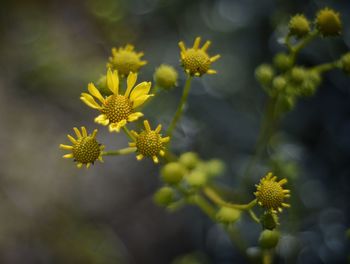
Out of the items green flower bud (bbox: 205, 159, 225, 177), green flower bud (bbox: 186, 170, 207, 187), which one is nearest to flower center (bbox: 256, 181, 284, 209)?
green flower bud (bbox: 186, 170, 207, 187)

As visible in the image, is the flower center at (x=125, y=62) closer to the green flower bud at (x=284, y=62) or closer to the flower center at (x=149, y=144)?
the flower center at (x=149, y=144)

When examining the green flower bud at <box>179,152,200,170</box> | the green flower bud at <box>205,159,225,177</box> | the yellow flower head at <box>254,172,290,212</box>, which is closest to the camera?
the yellow flower head at <box>254,172,290,212</box>

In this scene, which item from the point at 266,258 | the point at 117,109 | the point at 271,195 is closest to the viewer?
the point at 271,195

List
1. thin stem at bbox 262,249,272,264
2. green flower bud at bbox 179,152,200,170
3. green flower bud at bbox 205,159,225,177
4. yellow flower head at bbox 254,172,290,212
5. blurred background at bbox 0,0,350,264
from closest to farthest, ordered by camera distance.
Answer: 1. yellow flower head at bbox 254,172,290,212
2. thin stem at bbox 262,249,272,264
3. green flower bud at bbox 179,152,200,170
4. green flower bud at bbox 205,159,225,177
5. blurred background at bbox 0,0,350,264

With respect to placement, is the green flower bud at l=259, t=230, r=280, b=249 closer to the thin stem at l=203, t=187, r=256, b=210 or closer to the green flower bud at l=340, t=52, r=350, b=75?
the thin stem at l=203, t=187, r=256, b=210

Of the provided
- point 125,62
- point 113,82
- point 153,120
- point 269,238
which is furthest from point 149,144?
point 153,120

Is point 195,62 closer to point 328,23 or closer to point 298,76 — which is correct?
point 298,76

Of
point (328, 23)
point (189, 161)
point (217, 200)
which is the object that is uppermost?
point (328, 23)
